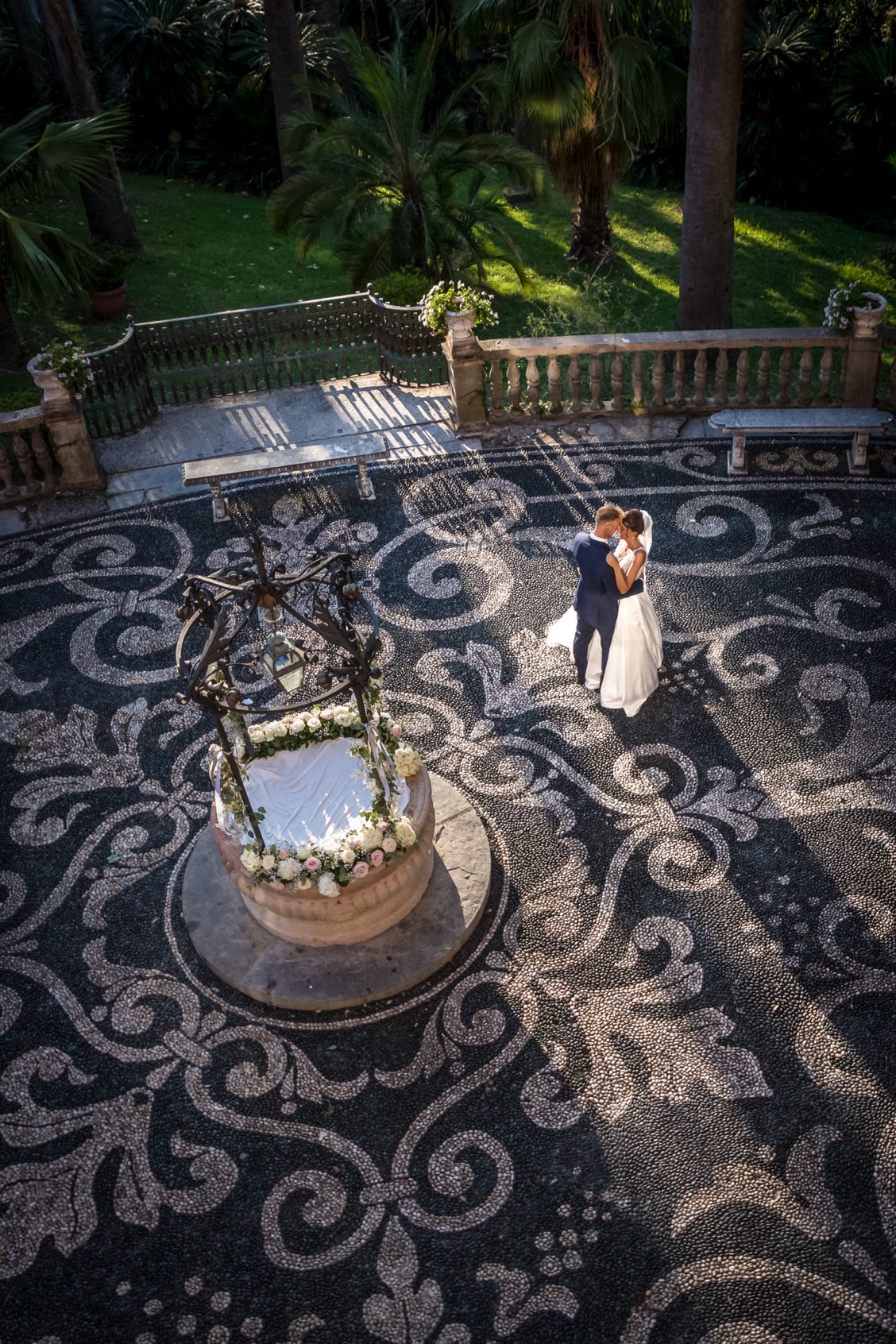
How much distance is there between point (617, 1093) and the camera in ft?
23.5

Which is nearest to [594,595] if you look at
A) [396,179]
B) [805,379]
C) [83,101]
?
[805,379]

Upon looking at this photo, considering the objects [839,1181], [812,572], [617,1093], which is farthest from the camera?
[812,572]

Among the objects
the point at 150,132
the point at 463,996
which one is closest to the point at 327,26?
the point at 150,132

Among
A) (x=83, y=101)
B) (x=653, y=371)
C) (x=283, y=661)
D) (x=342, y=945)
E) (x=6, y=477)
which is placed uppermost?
(x=83, y=101)

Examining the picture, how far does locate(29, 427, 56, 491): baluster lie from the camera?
43.5 ft

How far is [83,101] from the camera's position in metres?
18.9

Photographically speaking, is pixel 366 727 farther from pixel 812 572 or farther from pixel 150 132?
pixel 150 132

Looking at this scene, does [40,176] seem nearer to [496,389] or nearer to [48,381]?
[48,381]

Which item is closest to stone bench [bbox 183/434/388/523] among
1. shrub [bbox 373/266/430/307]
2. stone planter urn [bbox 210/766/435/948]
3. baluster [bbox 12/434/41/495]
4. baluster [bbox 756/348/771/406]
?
baluster [bbox 12/434/41/495]

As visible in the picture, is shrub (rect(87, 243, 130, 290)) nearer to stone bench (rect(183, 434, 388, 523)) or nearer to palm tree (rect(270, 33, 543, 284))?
palm tree (rect(270, 33, 543, 284))

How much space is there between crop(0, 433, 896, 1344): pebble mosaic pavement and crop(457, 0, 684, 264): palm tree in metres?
8.13

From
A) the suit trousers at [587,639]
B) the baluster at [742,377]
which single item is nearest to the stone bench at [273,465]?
the suit trousers at [587,639]

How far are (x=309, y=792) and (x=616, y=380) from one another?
7.51 metres

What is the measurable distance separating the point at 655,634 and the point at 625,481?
3414mm
